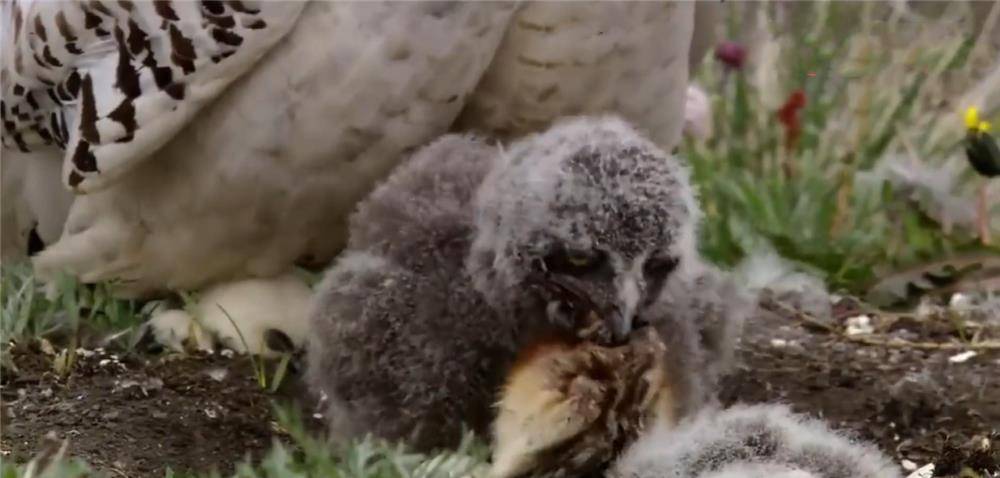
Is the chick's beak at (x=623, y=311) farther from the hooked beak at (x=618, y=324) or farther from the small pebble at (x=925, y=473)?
the small pebble at (x=925, y=473)

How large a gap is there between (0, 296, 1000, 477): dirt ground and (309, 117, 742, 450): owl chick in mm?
156

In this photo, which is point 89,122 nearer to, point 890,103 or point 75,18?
point 75,18

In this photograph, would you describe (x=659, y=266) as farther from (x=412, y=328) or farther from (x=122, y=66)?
(x=122, y=66)

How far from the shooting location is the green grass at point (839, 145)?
2.47m

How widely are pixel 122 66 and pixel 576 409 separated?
728 mm

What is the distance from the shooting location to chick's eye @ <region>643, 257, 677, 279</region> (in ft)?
4.26

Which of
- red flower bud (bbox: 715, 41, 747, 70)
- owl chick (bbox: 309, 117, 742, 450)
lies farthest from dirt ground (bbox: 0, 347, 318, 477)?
red flower bud (bbox: 715, 41, 747, 70)

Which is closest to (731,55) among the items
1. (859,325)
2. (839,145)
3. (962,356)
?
(839,145)

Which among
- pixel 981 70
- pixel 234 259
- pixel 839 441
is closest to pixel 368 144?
pixel 234 259

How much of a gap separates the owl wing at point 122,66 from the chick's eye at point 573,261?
0.47 meters

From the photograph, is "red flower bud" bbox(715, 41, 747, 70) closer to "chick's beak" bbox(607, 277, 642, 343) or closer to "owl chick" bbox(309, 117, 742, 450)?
"owl chick" bbox(309, 117, 742, 450)

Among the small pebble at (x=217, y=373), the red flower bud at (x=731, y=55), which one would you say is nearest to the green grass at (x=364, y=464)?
the small pebble at (x=217, y=373)

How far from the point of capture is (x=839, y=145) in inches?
125

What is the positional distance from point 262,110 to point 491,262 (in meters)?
0.42
